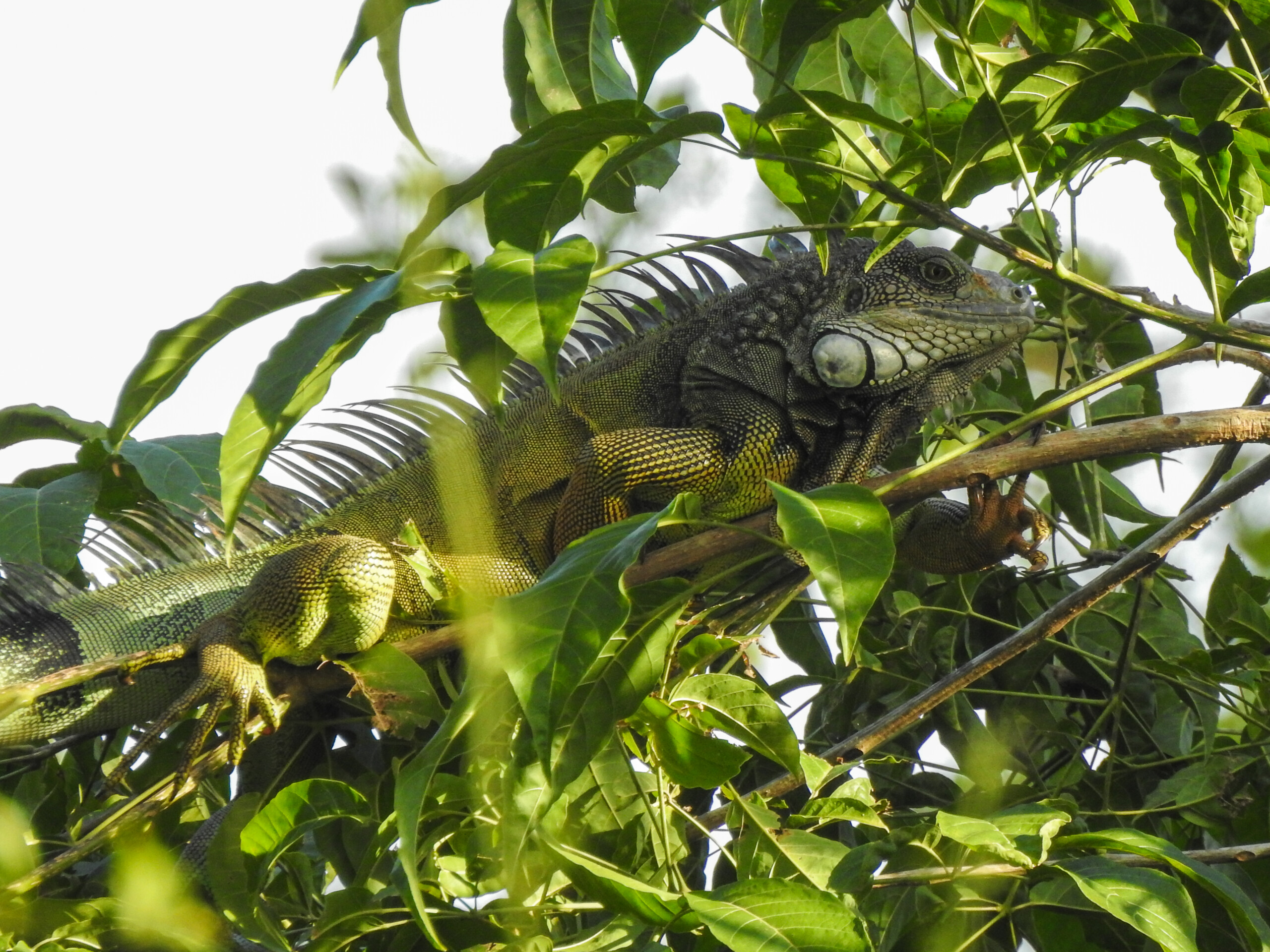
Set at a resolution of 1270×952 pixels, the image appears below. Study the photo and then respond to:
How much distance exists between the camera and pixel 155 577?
161 inches

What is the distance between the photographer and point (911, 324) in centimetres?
369

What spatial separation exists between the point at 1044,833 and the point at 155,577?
3130 mm

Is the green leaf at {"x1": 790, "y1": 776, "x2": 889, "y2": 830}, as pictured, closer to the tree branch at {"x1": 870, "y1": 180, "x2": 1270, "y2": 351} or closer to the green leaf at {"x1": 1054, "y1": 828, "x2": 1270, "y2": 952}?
the green leaf at {"x1": 1054, "y1": 828, "x2": 1270, "y2": 952}

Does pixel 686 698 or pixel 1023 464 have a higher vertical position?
pixel 1023 464

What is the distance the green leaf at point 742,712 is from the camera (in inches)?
96.1

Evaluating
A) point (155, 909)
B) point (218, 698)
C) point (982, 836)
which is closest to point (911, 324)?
point (982, 836)

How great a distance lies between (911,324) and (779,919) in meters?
2.22

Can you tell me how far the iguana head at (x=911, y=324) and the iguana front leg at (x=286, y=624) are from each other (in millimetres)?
1562

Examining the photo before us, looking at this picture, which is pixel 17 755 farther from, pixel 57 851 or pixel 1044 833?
pixel 1044 833

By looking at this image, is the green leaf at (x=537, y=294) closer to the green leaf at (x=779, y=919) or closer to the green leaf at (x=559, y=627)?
the green leaf at (x=559, y=627)

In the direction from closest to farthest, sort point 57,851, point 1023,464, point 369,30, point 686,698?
point 369,30, point 686,698, point 1023,464, point 57,851

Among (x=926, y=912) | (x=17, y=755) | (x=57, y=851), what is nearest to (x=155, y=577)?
(x=17, y=755)

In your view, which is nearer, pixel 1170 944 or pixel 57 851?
pixel 1170 944

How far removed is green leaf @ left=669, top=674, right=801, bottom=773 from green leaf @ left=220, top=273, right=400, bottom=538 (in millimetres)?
987
